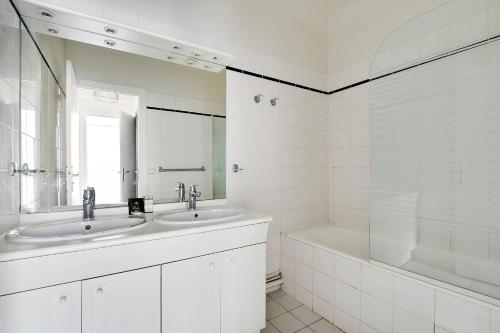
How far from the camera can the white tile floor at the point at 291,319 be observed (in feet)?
5.50

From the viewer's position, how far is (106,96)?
4.91ft

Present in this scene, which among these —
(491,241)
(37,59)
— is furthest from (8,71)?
(491,241)

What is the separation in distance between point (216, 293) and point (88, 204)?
88 cm

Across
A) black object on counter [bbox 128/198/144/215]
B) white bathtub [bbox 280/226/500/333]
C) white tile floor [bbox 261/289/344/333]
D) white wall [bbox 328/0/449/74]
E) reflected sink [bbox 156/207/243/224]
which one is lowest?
white tile floor [bbox 261/289/344/333]

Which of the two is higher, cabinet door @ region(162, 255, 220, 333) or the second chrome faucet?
the second chrome faucet

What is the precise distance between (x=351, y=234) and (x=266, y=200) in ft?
2.94

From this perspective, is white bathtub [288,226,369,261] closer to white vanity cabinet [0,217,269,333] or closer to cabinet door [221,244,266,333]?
cabinet door [221,244,266,333]

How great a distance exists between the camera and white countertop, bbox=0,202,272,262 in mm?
887

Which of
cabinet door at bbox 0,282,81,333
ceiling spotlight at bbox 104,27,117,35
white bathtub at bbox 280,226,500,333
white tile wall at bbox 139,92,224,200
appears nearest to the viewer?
cabinet door at bbox 0,282,81,333

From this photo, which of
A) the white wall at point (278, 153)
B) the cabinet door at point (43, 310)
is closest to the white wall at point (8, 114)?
the cabinet door at point (43, 310)

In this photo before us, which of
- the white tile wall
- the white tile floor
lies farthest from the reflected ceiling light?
the white tile floor

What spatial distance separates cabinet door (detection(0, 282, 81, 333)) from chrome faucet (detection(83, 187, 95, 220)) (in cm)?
46

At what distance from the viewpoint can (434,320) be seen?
121 cm

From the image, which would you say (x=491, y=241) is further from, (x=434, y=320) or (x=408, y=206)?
(x=434, y=320)
